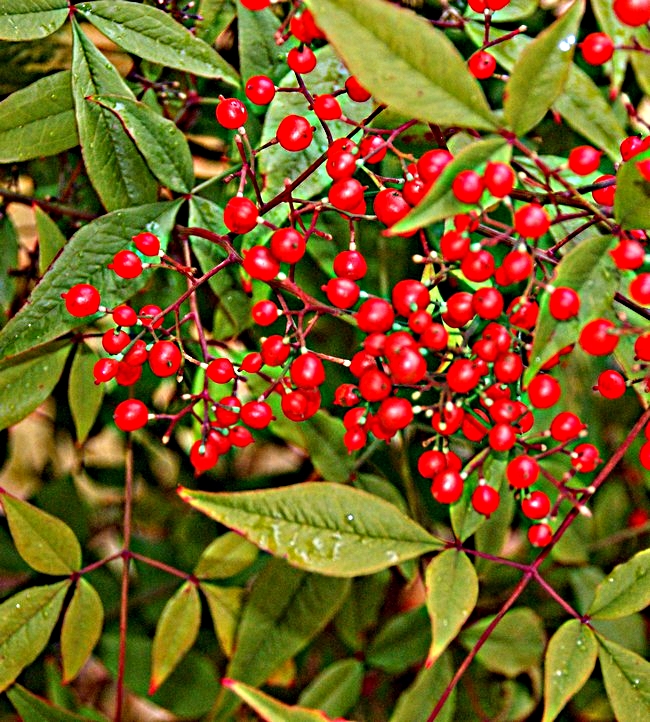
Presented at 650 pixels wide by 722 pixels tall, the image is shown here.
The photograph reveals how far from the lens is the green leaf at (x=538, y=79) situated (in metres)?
0.44

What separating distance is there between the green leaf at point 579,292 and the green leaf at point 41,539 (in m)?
0.48

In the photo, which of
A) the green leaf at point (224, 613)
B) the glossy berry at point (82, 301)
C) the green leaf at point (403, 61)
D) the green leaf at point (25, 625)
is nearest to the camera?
the green leaf at point (403, 61)

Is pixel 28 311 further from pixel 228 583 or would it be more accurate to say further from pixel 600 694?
pixel 600 694

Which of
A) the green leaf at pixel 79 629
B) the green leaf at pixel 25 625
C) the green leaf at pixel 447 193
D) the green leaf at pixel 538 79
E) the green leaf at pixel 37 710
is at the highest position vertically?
the green leaf at pixel 538 79

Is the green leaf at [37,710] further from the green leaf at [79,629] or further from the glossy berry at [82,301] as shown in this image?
the glossy berry at [82,301]

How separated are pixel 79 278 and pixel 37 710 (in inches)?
15.3

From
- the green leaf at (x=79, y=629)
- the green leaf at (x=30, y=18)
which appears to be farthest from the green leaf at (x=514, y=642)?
the green leaf at (x=30, y=18)

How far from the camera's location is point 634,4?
1.61 feet

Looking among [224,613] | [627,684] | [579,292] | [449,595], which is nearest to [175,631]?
[224,613]

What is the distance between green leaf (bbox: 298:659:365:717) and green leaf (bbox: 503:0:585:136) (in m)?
0.62

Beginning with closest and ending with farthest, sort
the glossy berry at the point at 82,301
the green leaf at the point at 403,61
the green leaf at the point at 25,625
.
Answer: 1. the green leaf at the point at 403,61
2. the glossy berry at the point at 82,301
3. the green leaf at the point at 25,625

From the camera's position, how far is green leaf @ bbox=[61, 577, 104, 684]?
0.72 m

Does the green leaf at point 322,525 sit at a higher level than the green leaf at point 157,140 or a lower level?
lower

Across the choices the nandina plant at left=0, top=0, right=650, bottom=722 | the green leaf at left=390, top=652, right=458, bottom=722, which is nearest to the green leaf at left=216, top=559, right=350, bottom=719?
the nandina plant at left=0, top=0, right=650, bottom=722
